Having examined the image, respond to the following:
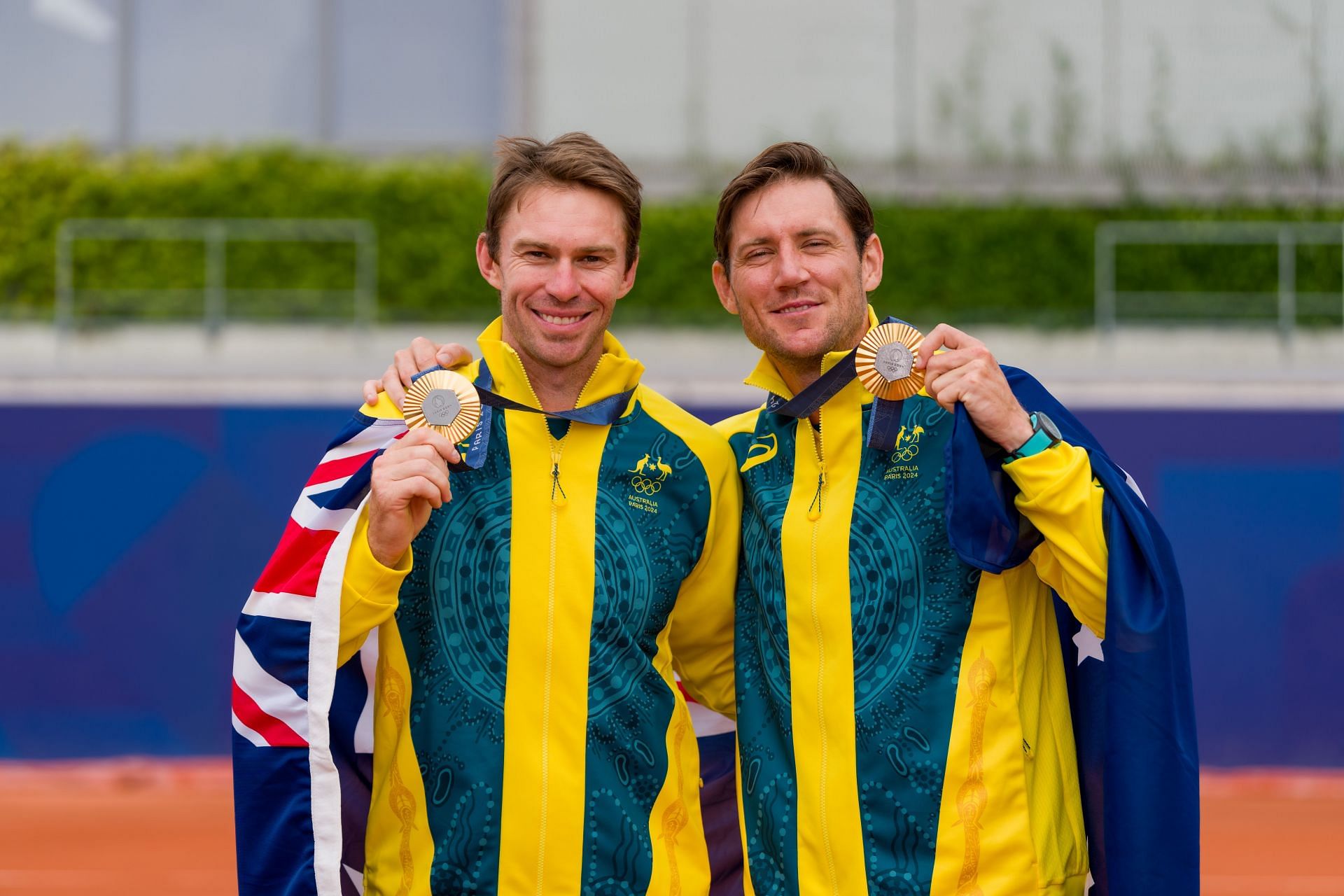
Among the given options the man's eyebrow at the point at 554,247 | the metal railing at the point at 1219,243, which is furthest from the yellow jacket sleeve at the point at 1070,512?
the metal railing at the point at 1219,243

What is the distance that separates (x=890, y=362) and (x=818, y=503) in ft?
1.14

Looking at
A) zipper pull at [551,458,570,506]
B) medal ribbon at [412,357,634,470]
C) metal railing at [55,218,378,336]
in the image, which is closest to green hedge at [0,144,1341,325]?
metal railing at [55,218,378,336]

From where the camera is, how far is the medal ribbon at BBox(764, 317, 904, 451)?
9.37 feet

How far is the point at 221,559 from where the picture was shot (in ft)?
28.1

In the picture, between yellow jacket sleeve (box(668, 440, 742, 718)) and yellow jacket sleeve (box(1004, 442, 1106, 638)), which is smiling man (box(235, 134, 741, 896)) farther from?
yellow jacket sleeve (box(1004, 442, 1106, 638))


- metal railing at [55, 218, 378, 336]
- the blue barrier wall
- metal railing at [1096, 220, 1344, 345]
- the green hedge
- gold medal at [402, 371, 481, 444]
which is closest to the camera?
gold medal at [402, 371, 481, 444]

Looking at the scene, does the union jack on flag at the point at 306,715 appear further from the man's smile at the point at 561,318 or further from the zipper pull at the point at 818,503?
the zipper pull at the point at 818,503

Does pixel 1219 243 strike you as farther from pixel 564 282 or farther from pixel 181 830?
pixel 564 282

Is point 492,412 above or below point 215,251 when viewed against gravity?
below

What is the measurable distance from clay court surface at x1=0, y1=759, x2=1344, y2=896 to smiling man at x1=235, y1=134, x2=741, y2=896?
481 centimetres

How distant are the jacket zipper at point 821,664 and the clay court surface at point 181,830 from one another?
5004 millimetres

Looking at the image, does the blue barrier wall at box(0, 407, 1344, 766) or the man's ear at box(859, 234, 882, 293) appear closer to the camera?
the man's ear at box(859, 234, 882, 293)

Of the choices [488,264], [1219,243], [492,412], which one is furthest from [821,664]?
[1219,243]

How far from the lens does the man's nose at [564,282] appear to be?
2.86 m
